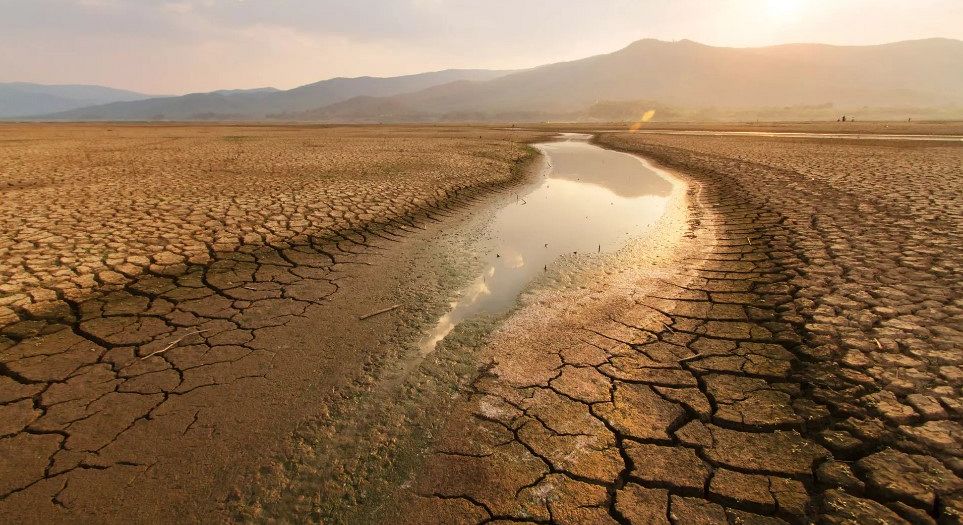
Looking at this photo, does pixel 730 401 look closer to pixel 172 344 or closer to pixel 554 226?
pixel 172 344

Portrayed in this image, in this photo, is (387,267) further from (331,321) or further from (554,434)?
(554,434)

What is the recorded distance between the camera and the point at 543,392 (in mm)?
2707

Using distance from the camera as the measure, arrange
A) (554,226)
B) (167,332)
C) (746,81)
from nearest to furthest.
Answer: (167,332)
(554,226)
(746,81)

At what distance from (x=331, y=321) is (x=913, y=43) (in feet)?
909

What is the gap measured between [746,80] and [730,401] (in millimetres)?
207424

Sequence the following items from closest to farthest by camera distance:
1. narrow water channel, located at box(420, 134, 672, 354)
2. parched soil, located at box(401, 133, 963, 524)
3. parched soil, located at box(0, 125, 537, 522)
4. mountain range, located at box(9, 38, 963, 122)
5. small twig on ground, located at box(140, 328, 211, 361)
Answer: parched soil, located at box(401, 133, 963, 524)
parched soil, located at box(0, 125, 537, 522)
small twig on ground, located at box(140, 328, 211, 361)
narrow water channel, located at box(420, 134, 672, 354)
mountain range, located at box(9, 38, 963, 122)

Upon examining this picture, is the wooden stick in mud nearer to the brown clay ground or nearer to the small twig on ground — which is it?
the brown clay ground

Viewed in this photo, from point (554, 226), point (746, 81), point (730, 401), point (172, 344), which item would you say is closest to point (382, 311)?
point (172, 344)

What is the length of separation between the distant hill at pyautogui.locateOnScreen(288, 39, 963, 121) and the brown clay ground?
132117 mm

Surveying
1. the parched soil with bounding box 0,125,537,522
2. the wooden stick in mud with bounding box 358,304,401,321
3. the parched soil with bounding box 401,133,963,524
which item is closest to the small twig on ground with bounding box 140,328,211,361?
the parched soil with bounding box 0,125,537,522

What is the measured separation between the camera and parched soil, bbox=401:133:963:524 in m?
1.87

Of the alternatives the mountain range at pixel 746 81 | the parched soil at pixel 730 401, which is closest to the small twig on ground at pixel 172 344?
the parched soil at pixel 730 401

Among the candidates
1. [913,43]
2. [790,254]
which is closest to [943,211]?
[790,254]

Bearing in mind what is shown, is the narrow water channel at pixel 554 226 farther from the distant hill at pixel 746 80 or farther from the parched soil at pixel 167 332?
the distant hill at pixel 746 80
